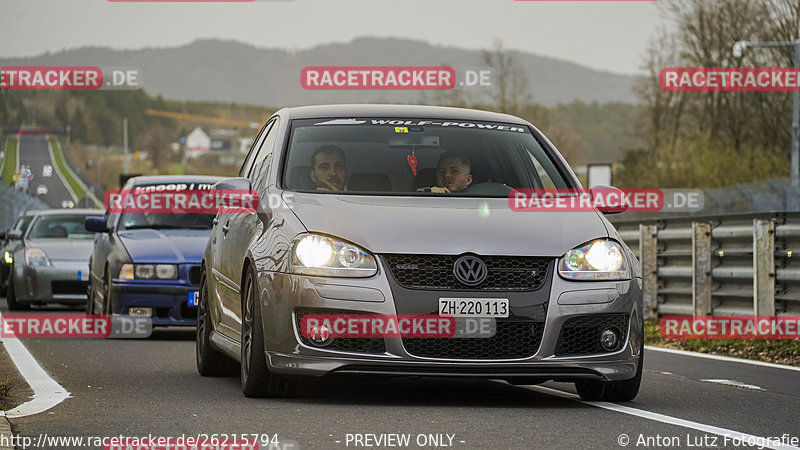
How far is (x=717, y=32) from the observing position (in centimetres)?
5575

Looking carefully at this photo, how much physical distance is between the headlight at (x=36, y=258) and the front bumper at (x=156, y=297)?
5.33 meters

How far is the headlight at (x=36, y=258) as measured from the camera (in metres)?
20.7

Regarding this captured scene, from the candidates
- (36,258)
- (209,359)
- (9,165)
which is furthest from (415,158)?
(9,165)

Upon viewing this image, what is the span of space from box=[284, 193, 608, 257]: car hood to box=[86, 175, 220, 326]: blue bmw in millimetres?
6892

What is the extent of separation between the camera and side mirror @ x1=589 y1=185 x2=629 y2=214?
9.21 metres

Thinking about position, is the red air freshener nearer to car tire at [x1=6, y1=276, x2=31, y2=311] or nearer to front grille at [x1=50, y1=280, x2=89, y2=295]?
front grille at [x1=50, y1=280, x2=89, y2=295]

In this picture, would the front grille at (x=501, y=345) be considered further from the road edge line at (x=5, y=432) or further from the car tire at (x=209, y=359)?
the car tire at (x=209, y=359)

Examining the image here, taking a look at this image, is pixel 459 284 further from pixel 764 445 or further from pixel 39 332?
pixel 39 332

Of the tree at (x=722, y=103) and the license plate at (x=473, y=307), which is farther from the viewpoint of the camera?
the tree at (x=722, y=103)

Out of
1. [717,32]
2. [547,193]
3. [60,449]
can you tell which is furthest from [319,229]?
[717,32]

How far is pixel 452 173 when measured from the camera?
31.2 ft

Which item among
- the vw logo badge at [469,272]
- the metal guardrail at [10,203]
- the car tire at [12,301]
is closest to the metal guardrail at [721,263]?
the vw logo badge at [469,272]

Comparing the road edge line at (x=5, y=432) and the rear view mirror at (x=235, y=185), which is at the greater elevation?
the rear view mirror at (x=235, y=185)

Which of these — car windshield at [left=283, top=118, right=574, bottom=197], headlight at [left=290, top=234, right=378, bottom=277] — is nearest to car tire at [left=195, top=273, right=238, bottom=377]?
car windshield at [left=283, top=118, right=574, bottom=197]
